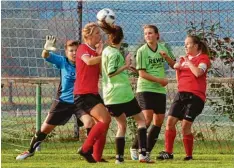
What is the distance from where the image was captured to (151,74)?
35.6 feet

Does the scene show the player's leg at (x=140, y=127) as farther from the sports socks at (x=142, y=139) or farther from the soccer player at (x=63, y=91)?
the soccer player at (x=63, y=91)

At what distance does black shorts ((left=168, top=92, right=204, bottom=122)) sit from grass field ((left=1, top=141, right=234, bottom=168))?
514 mm

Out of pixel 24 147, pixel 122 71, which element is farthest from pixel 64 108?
pixel 24 147

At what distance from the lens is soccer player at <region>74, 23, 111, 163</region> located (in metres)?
10.0

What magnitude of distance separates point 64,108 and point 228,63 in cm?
365

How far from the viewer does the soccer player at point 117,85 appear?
995 cm

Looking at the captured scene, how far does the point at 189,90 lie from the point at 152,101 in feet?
1.44

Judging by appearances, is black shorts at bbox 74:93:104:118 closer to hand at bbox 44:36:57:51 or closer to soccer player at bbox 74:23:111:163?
soccer player at bbox 74:23:111:163

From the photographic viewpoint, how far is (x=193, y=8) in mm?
13977

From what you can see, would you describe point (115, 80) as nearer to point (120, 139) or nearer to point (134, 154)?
point (120, 139)

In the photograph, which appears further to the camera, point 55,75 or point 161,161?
point 55,75

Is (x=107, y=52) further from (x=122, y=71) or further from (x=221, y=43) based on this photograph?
(x=221, y=43)

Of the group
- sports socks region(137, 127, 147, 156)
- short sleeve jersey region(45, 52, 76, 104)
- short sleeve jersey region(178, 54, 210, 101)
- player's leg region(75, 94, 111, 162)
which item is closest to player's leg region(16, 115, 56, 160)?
short sleeve jersey region(45, 52, 76, 104)

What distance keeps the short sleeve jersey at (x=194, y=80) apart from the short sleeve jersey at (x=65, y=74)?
1.26m
